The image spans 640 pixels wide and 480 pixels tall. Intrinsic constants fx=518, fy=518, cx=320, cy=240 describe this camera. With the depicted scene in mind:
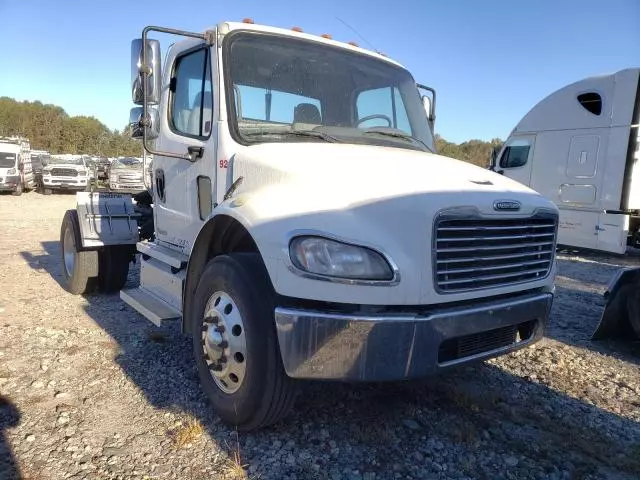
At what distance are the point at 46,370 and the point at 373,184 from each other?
3.03m

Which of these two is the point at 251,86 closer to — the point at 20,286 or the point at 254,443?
the point at 254,443

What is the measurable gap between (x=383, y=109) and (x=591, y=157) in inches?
332

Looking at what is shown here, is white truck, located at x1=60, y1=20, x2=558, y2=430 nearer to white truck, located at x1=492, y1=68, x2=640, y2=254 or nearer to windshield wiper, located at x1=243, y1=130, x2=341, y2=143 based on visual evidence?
windshield wiper, located at x1=243, y1=130, x2=341, y2=143

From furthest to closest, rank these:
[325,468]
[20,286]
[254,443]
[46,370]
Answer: [20,286]
[46,370]
[254,443]
[325,468]

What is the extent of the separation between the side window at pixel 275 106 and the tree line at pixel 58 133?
176 ft

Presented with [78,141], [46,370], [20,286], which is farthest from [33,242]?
[78,141]

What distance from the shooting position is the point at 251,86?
3709mm

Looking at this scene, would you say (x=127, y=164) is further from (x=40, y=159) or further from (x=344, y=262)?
(x=344, y=262)

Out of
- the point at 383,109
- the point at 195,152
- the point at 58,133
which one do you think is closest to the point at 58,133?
the point at 58,133

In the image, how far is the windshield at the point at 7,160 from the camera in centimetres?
2239

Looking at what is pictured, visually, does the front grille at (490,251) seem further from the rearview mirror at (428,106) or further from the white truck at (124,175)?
the white truck at (124,175)

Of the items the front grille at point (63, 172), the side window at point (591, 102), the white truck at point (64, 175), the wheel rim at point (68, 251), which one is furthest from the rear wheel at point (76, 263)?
the front grille at point (63, 172)

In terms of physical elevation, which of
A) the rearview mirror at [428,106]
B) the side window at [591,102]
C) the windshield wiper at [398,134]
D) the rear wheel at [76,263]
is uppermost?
the side window at [591,102]

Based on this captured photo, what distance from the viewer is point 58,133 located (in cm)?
5491
